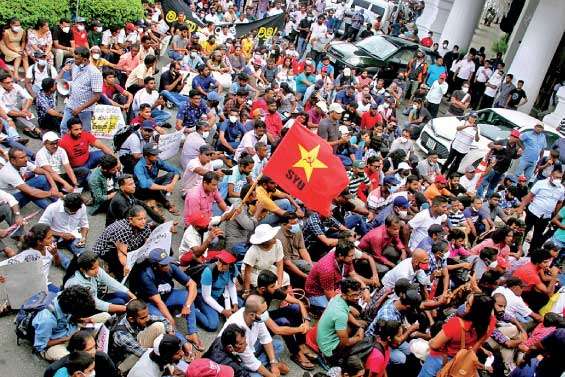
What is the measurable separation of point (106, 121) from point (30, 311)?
4.26 metres

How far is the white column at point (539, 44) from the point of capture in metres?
17.4

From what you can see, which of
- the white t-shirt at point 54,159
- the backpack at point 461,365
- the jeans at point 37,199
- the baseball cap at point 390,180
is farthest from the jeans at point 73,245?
the baseball cap at point 390,180

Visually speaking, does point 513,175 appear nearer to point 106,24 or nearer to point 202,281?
point 202,281

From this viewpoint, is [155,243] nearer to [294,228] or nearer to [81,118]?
[294,228]

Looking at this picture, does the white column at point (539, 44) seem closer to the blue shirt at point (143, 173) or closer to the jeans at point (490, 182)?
the jeans at point (490, 182)

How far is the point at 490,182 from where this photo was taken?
1139 cm

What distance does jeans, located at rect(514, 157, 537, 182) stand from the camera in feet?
40.7

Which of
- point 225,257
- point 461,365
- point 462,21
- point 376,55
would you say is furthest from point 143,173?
point 462,21

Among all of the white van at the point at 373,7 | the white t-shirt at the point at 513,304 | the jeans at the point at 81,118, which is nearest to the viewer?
the white t-shirt at the point at 513,304

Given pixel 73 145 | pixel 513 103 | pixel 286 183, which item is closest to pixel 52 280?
pixel 73 145

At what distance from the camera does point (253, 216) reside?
24.7 feet

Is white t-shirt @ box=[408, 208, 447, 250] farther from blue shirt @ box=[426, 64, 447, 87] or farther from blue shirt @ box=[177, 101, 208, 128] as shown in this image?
blue shirt @ box=[426, 64, 447, 87]

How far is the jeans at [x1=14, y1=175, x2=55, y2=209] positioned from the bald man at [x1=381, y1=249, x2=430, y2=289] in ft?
13.6

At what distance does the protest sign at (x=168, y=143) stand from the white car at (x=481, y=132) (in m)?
6.38
